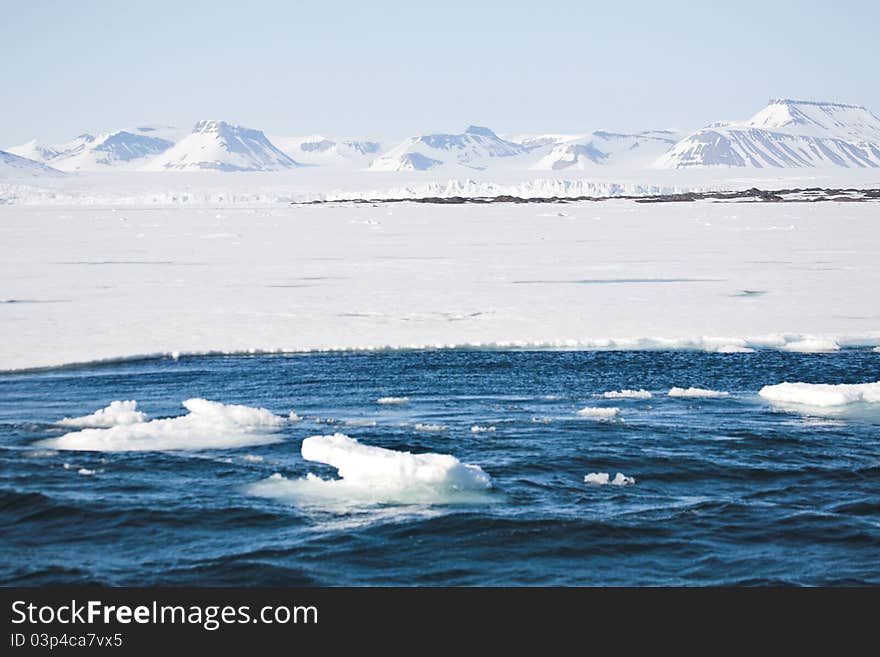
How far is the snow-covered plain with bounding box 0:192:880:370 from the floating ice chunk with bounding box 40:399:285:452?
16.6 feet

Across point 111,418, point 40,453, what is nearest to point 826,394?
point 111,418

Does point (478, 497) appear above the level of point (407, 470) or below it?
below

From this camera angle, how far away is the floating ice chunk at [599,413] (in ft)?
42.8

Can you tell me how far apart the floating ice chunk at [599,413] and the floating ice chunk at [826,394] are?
7.82ft

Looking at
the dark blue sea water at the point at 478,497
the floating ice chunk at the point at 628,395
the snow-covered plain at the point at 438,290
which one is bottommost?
the dark blue sea water at the point at 478,497

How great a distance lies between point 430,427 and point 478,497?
259cm

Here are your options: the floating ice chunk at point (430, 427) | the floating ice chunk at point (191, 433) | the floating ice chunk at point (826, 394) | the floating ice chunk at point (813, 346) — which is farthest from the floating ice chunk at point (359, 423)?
the floating ice chunk at point (813, 346)

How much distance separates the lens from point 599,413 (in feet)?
43.1

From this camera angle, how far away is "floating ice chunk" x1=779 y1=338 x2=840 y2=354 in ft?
57.4

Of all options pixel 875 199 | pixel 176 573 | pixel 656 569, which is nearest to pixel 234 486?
pixel 176 573

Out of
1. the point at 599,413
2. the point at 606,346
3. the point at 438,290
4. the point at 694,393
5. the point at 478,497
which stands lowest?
the point at 478,497

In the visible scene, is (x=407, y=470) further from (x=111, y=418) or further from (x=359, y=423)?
(x=111, y=418)

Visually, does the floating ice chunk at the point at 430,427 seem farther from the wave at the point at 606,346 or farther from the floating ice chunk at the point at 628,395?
the wave at the point at 606,346

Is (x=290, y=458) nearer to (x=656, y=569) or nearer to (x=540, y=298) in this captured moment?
(x=656, y=569)
